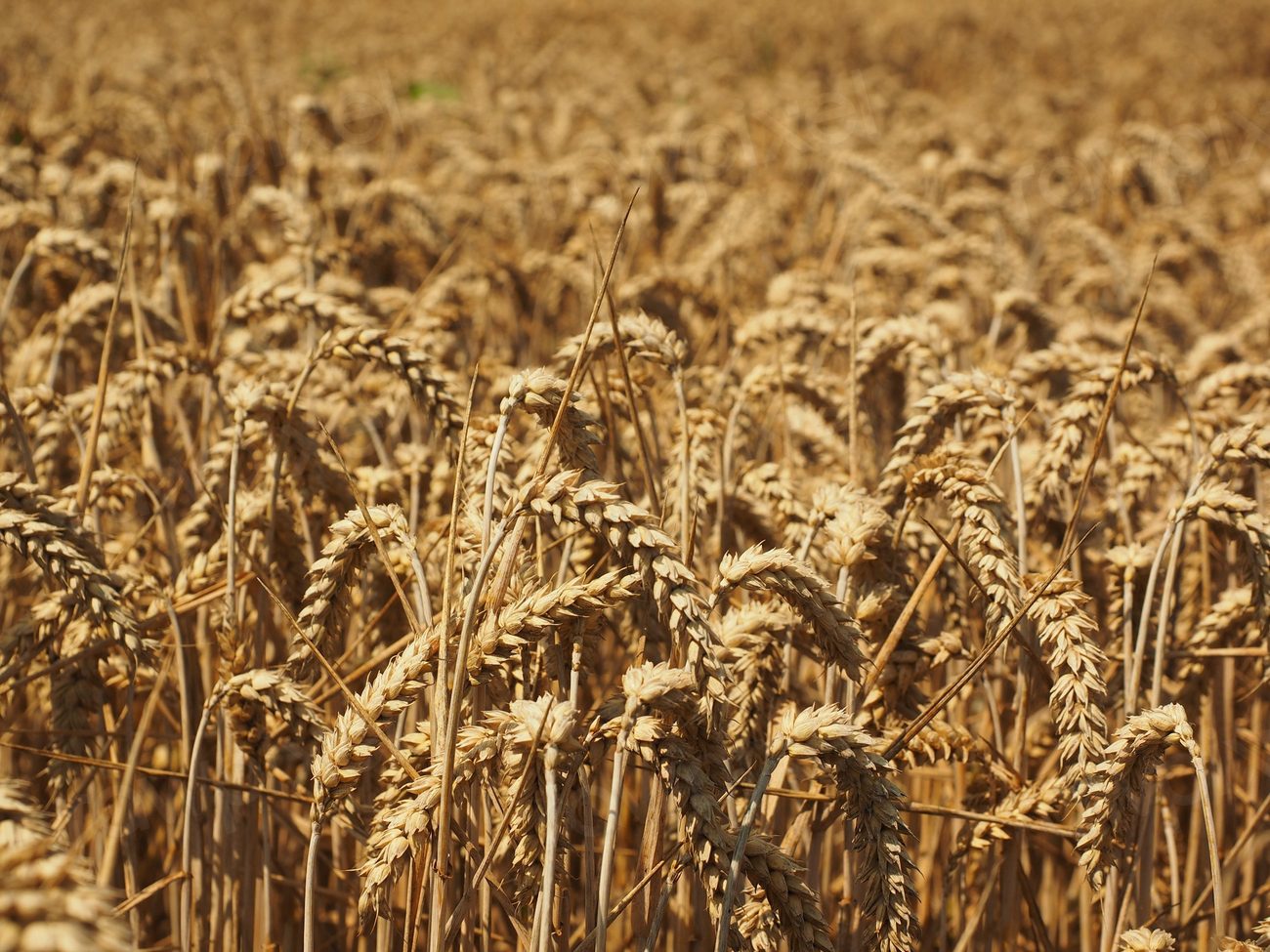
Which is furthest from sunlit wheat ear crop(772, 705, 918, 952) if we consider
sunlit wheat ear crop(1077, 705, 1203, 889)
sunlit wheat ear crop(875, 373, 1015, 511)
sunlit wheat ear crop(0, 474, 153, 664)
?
sunlit wheat ear crop(0, 474, 153, 664)

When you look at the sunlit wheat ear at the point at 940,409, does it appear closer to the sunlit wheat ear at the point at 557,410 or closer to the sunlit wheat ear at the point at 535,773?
the sunlit wheat ear at the point at 557,410

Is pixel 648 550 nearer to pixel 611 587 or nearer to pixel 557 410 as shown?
pixel 611 587

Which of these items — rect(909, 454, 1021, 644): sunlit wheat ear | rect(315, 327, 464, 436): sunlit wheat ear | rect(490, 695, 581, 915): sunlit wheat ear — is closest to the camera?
rect(490, 695, 581, 915): sunlit wheat ear

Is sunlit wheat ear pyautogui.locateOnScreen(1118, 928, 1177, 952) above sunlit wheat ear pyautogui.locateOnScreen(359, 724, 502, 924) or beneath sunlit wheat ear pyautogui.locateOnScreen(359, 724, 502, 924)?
beneath

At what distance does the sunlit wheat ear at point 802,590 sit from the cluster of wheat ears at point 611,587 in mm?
10

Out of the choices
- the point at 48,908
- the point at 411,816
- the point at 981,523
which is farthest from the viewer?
the point at 981,523

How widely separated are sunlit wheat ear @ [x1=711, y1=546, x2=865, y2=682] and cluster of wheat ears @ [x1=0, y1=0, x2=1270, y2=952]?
1 cm

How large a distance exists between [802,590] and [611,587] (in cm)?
21

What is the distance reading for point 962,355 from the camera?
291 cm

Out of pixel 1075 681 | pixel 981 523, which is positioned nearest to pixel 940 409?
pixel 981 523

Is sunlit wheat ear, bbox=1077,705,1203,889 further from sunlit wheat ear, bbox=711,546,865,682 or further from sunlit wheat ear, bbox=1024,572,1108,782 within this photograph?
sunlit wheat ear, bbox=711,546,865,682

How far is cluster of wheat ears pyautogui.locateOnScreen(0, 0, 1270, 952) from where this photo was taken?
1194mm

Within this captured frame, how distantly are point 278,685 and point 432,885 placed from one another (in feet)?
0.99

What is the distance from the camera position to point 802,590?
1.22 m
